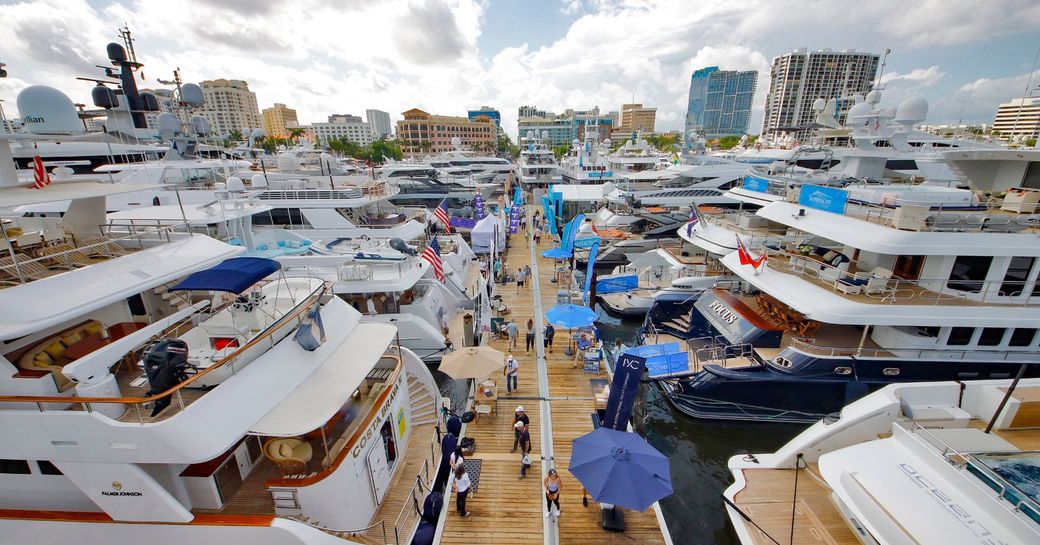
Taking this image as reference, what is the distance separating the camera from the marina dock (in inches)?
308

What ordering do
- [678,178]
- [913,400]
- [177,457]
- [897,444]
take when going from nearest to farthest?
1. [177,457]
2. [897,444]
3. [913,400]
4. [678,178]

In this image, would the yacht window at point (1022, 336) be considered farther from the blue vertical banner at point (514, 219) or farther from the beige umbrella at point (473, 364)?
the blue vertical banner at point (514, 219)

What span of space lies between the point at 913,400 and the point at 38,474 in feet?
53.6

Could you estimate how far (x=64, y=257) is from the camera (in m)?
7.83

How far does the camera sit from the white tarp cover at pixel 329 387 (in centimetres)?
634

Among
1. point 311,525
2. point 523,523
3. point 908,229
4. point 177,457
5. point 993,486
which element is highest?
point 908,229

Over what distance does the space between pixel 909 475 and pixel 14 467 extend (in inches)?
573

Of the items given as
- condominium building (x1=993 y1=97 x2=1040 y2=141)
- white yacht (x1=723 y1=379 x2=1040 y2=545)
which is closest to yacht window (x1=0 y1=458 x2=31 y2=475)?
white yacht (x1=723 y1=379 x2=1040 y2=545)

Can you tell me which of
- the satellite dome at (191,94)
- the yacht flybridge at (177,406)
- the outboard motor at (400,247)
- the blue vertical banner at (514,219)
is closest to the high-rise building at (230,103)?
the satellite dome at (191,94)

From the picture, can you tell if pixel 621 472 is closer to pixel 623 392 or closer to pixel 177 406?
pixel 623 392

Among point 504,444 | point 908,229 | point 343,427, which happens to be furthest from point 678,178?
point 343,427

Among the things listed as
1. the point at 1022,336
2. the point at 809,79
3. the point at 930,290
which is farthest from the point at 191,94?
the point at 809,79

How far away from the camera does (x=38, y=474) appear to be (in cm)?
636

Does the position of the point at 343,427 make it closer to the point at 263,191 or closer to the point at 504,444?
the point at 504,444
